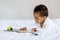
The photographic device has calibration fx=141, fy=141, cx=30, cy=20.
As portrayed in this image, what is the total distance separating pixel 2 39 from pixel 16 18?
0.86 m

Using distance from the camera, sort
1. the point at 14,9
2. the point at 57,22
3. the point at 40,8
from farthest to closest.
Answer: the point at 14,9 → the point at 57,22 → the point at 40,8

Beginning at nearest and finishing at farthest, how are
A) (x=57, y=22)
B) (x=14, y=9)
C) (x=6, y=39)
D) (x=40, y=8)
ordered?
(x=6, y=39), (x=40, y=8), (x=57, y=22), (x=14, y=9)

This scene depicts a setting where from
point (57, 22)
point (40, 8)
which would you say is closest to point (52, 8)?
point (57, 22)

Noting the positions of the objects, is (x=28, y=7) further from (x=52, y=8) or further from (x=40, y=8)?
(x=40, y=8)

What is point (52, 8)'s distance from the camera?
178 cm

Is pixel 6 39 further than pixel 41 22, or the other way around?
pixel 41 22

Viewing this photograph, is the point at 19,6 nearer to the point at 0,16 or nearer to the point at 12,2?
the point at 12,2

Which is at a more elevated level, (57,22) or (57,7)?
(57,7)

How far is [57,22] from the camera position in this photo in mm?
1641

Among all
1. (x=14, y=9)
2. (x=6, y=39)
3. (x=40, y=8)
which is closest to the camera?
(x=6, y=39)

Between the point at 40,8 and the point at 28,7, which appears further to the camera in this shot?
the point at 28,7

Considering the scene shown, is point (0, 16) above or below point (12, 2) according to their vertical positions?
below

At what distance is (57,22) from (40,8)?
0.49m

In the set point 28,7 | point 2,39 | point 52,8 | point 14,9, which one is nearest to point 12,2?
point 14,9
